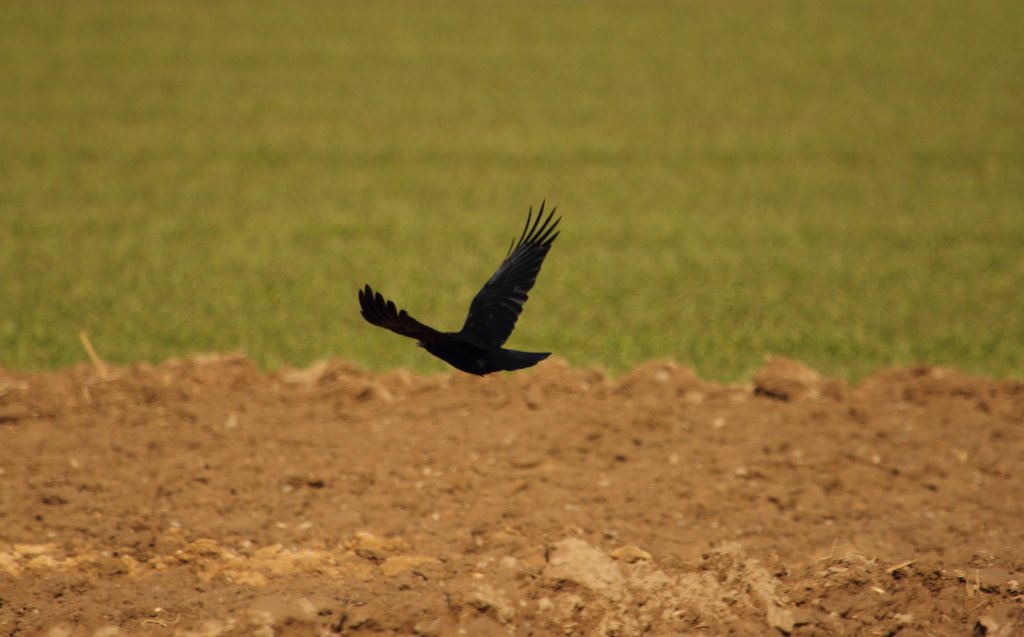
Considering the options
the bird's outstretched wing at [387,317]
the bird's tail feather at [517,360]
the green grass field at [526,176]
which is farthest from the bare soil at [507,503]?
the bird's outstretched wing at [387,317]

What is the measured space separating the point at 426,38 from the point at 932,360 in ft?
48.0

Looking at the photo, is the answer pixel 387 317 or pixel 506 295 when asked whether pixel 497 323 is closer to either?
pixel 506 295

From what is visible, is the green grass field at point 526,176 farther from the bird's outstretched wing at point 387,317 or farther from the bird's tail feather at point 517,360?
the bird's outstretched wing at point 387,317

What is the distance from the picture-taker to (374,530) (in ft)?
19.1

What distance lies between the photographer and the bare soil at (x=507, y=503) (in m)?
4.87

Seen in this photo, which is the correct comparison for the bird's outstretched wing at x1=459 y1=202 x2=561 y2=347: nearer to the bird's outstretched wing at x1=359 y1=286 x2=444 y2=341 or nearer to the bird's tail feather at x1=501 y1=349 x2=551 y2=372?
the bird's tail feather at x1=501 y1=349 x2=551 y2=372

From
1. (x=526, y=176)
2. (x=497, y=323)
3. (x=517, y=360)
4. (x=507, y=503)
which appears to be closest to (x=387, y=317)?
(x=517, y=360)

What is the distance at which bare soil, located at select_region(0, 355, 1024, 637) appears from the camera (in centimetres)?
487

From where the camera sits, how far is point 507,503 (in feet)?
20.1

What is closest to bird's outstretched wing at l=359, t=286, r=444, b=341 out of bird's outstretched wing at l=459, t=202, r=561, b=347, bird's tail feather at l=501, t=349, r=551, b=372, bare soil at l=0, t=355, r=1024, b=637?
bird's tail feather at l=501, t=349, r=551, b=372

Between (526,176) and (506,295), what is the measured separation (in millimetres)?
9191

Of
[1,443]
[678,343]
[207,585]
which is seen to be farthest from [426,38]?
[207,585]

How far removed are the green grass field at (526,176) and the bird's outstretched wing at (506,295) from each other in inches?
122

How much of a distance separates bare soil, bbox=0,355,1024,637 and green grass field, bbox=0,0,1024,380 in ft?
3.85
